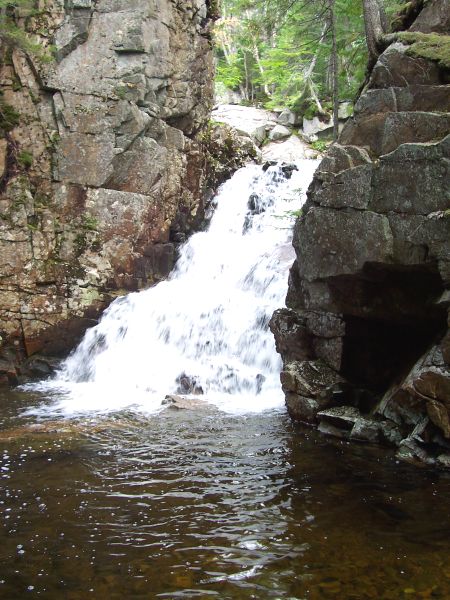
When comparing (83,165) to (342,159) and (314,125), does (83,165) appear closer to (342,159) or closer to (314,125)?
(342,159)

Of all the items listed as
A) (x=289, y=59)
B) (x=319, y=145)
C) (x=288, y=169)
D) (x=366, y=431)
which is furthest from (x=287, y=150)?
(x=366, y=431)

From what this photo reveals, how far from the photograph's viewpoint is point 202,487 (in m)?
7.43

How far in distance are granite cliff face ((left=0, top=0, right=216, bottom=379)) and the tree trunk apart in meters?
7.38

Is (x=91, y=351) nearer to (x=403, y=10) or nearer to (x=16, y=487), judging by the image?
(x=16, y=487)

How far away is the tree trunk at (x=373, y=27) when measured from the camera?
39.5 ft

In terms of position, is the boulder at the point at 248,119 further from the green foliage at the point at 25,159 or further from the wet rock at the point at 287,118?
the green foliage at the point at 25,159

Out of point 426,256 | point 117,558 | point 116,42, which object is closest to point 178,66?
point 116,42

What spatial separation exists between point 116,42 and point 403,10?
8800 mm

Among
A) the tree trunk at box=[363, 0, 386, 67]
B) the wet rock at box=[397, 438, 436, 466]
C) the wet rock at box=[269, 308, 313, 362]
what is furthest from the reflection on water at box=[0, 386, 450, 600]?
the tree trunk at box=[363, 0, 386, 67]

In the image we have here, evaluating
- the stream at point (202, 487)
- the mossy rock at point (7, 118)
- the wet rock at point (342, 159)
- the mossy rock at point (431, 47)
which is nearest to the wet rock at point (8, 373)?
the stream at point (202, 487)

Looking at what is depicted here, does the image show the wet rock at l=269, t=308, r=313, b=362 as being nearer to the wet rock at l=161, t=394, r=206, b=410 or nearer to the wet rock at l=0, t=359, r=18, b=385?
the wet rock at l=161, t=394, r=206, b=410

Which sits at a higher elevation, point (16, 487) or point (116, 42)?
point (116, 42)

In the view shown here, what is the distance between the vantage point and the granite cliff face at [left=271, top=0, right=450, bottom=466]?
8438 millimetres

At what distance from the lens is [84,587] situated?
200 inches
